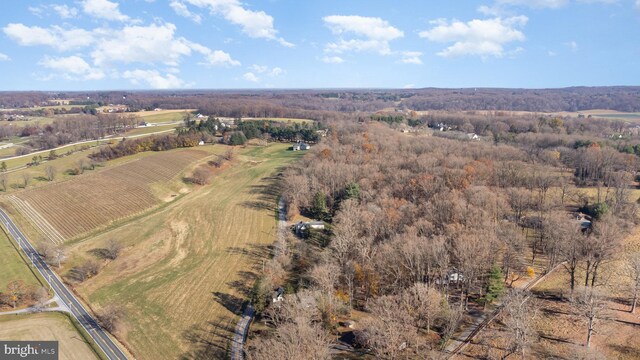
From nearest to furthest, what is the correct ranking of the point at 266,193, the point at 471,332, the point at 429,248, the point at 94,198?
the point at 471,332, the point at 429,248, the point at 94,198, the point at 266,193

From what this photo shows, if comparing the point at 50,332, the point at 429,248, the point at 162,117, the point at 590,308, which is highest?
the point at 162,117

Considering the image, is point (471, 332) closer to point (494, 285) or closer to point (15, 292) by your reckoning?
point (494, 285)

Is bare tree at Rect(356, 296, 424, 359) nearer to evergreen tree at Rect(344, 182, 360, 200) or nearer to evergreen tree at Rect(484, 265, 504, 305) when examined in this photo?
evergreen tree at Rect(484, 265, 504, 305)

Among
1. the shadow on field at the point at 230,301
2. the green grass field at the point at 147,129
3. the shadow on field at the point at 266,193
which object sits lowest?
the shadow on field at the point at 230,301

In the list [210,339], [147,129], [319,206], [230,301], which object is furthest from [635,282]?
[147,129]

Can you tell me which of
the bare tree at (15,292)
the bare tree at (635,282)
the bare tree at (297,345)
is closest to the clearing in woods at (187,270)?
the bare tree at (15,292)

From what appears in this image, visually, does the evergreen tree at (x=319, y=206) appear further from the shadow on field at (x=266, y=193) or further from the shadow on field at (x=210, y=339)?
the shadow on field at (x=210, y=339)
